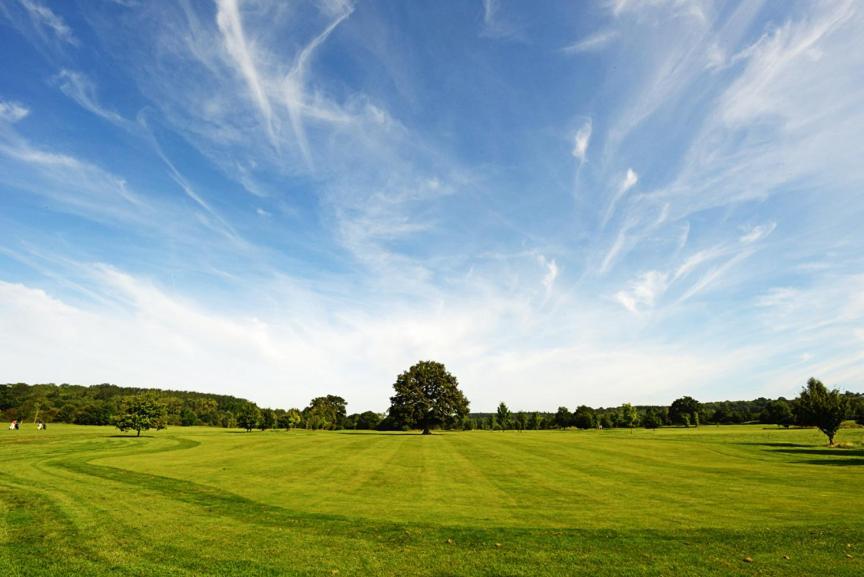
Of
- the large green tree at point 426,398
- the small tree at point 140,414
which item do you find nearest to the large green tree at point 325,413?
the large green tree at point 426,398

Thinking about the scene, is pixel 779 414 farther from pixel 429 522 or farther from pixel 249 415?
pixel 429 522

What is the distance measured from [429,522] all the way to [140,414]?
84.9 m

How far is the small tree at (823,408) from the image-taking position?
60938mm

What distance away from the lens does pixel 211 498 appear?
68.1ft

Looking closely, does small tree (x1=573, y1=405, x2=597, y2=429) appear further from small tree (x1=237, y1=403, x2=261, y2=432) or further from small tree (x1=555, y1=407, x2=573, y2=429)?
small tree (x1=237, y1=403, x2=261, y2=432)

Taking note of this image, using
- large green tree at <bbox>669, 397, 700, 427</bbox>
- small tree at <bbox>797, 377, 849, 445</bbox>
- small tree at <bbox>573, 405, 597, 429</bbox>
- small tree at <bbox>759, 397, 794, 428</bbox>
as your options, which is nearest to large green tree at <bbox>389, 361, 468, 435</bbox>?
Answer: small tree at <bbox>797, 377, 849, 445</bbox>

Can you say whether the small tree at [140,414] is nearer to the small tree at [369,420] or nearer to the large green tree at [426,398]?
the large green tree at [426,398]

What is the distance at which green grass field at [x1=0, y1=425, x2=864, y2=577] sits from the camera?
11.7m

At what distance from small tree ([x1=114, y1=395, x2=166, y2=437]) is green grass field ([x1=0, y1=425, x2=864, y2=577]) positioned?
57.5 meters

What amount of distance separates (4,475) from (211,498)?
663 inches

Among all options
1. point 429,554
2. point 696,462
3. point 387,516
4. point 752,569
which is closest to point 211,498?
point 387,516

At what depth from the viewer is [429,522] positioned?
643 inches

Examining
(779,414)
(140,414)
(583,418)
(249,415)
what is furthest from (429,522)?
(583,418)

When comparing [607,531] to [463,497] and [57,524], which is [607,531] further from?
[57,524]
